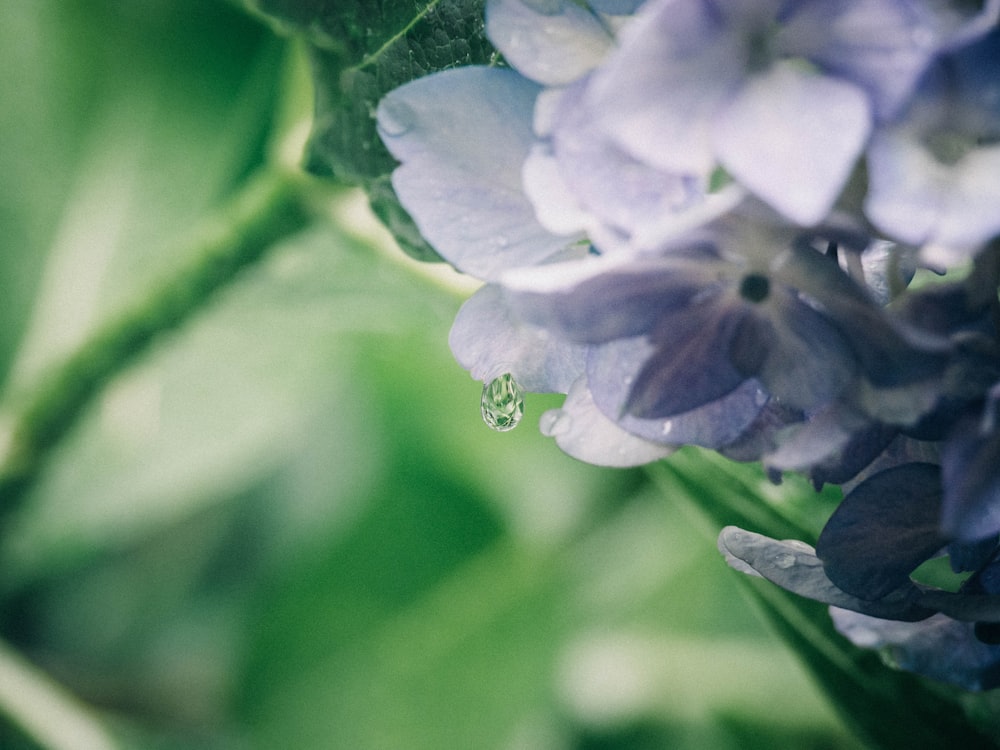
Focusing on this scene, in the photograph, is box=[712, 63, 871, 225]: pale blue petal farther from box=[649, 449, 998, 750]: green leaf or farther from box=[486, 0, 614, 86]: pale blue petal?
box=[649, 449, 998, 750]: green leaf

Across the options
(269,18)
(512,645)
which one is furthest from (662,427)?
(512,645)

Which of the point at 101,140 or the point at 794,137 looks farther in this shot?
the point at 101,140

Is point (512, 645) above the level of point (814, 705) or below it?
above

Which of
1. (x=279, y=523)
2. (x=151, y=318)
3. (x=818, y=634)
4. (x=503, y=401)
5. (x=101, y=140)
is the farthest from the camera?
(x=279, y=523)

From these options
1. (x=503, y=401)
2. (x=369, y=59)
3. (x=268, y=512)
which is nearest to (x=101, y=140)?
(x=268, y=512)

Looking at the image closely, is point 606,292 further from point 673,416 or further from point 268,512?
point 268,512

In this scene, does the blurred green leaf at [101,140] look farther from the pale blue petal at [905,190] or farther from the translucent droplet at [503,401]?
the pale blue petal at [905,190]

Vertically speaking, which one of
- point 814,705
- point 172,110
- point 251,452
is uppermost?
point 172,110

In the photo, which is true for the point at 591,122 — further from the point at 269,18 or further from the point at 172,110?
the point at 172,110

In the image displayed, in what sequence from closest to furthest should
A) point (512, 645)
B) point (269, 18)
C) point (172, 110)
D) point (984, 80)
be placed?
point (984, 80), point (269, 18), point (512, 645), point (172, 110)
